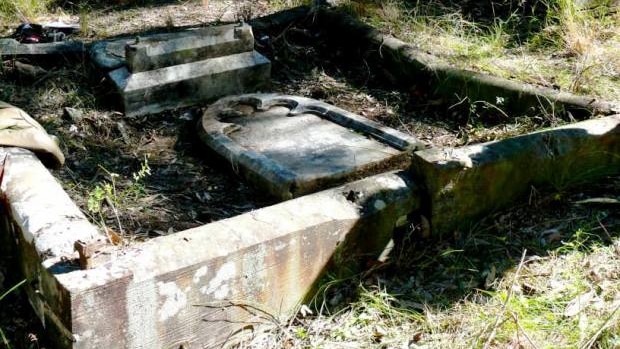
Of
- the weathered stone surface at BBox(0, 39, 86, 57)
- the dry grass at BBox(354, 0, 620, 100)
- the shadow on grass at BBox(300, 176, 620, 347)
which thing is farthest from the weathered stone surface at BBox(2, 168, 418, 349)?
the weathered stone surface at BBox(0, 39, 86, 57)

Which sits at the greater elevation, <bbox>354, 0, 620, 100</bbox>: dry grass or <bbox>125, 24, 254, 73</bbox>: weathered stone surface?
<bbox>125, 24, 254, 73</bbox>: weathered stone surface

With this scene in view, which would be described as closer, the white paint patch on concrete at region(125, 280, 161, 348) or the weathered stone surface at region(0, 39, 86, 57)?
the white paint patch on concrete at region(125, 280, 161, 348)

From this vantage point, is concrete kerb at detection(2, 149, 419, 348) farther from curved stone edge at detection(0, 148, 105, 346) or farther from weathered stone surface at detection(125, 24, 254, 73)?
weathered stone surface at detection(125, 24, 254, 73)

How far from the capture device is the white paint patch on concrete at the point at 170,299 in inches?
104

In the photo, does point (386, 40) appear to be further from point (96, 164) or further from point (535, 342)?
point (535, 342)

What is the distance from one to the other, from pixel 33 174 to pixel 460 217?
6.18 feet

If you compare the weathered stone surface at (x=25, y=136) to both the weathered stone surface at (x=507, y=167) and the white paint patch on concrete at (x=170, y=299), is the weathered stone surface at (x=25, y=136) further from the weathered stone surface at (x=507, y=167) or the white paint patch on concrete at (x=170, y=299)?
the weathered stone surface at (x=507, y=167)

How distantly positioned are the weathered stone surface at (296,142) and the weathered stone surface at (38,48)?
122 centimetres

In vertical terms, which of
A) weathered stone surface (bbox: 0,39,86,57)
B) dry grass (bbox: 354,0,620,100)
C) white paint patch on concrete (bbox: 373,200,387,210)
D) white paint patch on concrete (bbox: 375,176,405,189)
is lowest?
dry grass (bbox: 354,0,620,100)

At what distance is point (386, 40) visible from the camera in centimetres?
575

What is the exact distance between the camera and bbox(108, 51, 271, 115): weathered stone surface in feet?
16.0

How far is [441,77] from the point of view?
206 inches

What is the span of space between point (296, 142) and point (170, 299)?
187 cm

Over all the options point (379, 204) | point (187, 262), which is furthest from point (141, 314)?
point (379, 204)
